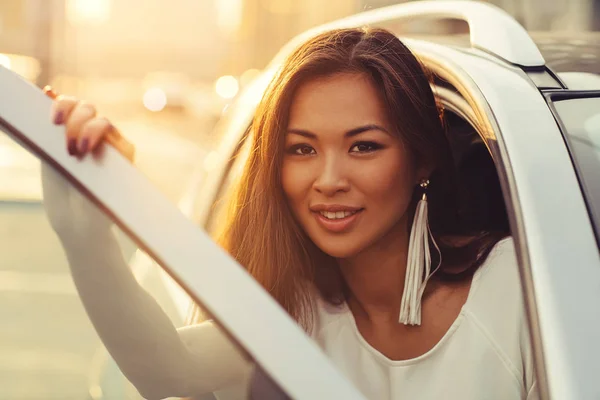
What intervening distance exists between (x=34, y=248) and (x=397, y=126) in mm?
942

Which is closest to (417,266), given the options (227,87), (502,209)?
(502,209)

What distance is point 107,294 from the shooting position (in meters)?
1.37

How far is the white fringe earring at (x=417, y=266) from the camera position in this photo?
2.07 m

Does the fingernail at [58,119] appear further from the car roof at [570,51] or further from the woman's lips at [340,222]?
the car roof at [570,51]

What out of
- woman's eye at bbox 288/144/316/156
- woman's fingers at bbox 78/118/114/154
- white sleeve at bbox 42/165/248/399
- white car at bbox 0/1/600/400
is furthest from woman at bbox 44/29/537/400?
woman's fingers at bbox 78/118/114/154

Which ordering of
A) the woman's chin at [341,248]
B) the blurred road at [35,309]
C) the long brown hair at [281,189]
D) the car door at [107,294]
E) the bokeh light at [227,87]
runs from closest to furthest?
the car door at [107,294] → the blurred road at [35,309] → the woman's chin at [341,248] → the long brown hair at [281,189] → the bokeh light at [227,87]

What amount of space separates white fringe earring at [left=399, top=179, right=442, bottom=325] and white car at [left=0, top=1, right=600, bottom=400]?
10.1 inches

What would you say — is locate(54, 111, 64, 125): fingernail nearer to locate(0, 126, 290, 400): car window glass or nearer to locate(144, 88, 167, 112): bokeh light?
locate(0, 126, 290, 400): car window glass

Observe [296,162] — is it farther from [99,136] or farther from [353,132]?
[99,136]

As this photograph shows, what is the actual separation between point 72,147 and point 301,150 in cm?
88

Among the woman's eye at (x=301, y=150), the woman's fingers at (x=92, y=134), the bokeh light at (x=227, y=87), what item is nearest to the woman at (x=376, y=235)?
the woman's eye at (x=301, y=150)

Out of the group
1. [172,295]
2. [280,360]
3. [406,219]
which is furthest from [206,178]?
[280,360]

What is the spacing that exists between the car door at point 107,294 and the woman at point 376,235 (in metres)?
0.70

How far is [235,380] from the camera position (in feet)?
4.23
